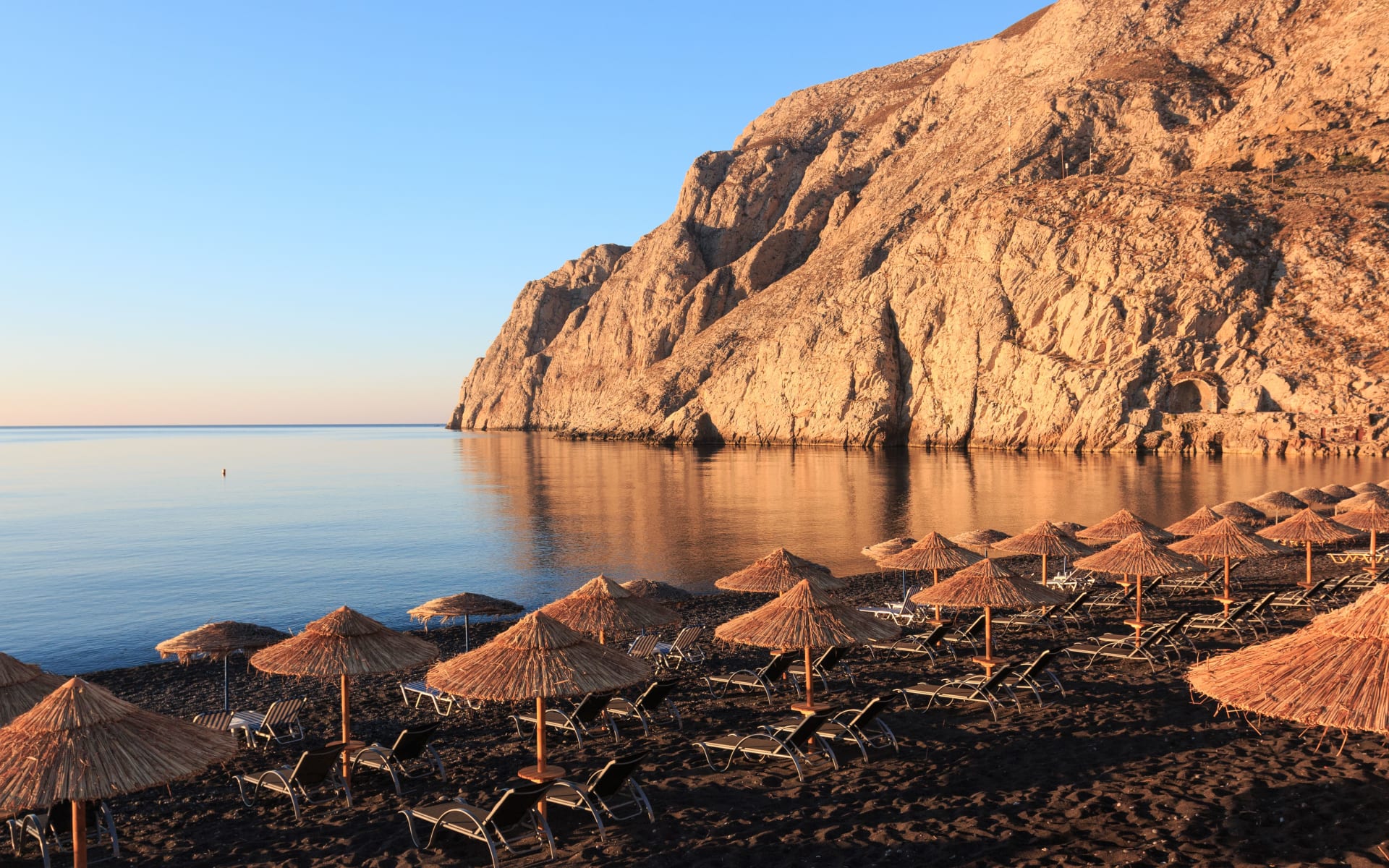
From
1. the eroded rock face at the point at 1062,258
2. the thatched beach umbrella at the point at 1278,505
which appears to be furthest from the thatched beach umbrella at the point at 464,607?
the eroded rock face at the point at 1062,258

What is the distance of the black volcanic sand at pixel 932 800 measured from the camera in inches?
322

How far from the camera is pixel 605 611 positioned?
14969mm

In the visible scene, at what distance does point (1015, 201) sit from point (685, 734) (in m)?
89.5

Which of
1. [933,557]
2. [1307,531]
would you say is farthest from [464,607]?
[1307,531]

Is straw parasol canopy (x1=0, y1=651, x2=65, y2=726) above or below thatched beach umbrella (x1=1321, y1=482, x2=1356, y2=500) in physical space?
above

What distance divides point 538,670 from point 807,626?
12.6ft

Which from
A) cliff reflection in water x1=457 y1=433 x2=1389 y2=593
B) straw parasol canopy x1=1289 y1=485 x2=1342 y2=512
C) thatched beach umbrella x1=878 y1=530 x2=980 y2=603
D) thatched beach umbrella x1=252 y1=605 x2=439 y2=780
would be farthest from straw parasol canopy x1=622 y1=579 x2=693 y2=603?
straw parasol canopy x1=1289 y1=485 x2=1342 y2=512

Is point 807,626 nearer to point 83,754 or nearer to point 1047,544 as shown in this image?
point 83,754

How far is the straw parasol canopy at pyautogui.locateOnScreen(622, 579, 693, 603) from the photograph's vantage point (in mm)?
19797

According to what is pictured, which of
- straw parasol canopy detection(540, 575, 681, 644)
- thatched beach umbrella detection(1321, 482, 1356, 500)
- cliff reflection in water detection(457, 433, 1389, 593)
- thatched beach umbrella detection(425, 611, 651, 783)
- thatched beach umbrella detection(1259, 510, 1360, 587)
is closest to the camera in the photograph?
thatched beach umbrella detection(425, 611, 651, 783)

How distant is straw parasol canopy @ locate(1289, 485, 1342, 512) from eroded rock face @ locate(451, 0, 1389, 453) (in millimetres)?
45371

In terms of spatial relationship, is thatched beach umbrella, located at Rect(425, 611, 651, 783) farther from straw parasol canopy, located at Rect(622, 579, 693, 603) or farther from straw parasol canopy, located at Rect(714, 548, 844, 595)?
straw parasol canopy, located at Rect(622, 579, 693, 603)

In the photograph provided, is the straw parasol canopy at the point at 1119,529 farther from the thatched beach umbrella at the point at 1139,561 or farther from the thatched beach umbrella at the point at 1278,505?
the thatched beach umbrella at the point at 1278,505

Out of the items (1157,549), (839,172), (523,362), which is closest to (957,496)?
(1157,549)
